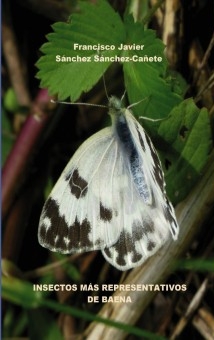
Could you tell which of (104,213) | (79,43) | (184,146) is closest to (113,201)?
(104,213)

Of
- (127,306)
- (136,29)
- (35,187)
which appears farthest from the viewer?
(35,187)

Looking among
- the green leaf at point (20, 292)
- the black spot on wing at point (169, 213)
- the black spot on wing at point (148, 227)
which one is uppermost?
the black spot on wing at point (169, 213)

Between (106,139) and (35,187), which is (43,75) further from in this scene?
(35,187)

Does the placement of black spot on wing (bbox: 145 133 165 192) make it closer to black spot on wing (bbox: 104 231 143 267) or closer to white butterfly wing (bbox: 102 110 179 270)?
white butterfly wing (bbox: 102 110 179 270)

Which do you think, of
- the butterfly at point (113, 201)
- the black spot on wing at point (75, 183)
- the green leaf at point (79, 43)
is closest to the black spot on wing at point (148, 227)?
the butterfly at point (113, 201)

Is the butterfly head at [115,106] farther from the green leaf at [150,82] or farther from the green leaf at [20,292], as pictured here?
the green leaf at [20,292]

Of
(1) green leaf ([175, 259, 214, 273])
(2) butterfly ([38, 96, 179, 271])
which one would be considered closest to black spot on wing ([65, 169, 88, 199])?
(2) butterfly ([38, 96, 179, 271])

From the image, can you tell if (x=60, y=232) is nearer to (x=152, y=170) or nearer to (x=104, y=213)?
(x=104, y=213)

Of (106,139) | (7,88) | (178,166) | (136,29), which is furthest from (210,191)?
(7,88)
